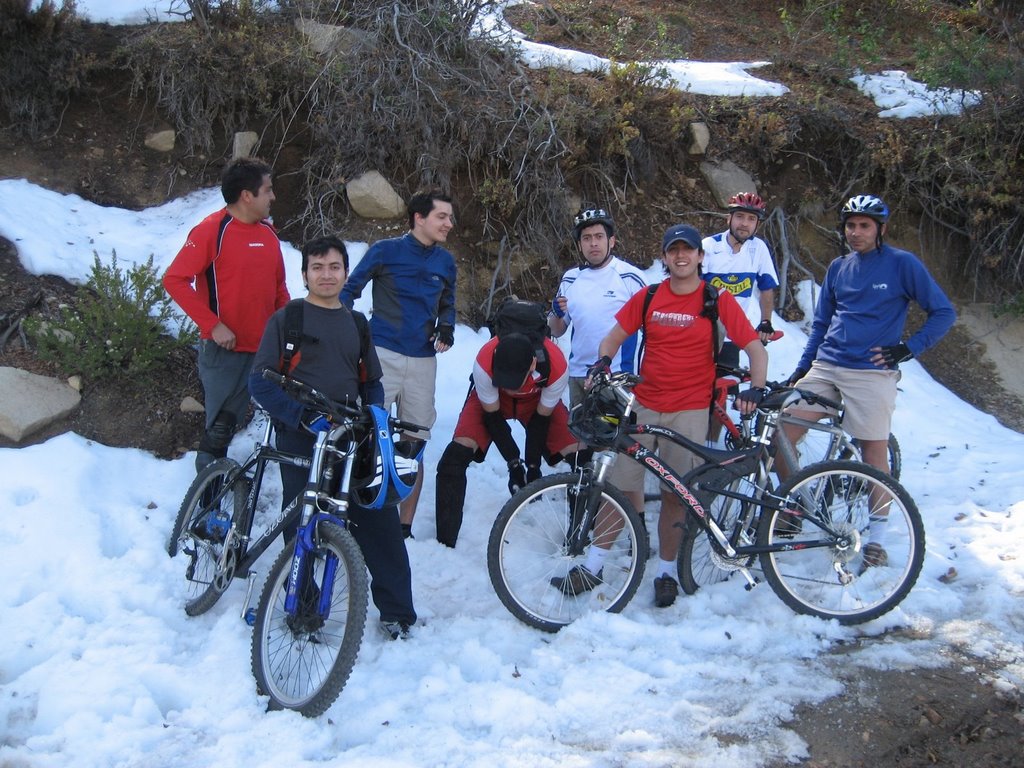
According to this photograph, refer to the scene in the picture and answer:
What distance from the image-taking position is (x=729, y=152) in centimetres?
909

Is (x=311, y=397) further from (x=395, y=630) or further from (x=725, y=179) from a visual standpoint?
(x=725, y=179)

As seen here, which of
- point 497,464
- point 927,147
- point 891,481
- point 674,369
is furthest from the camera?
point 927,147

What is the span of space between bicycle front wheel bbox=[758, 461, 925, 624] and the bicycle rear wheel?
2.92m

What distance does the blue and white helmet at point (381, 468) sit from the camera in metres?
3.66

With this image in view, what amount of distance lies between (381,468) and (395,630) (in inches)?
39.6

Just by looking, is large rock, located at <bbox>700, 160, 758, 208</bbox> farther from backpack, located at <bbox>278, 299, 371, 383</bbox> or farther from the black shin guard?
backpack, located at <bbox>278, 299, 371, 383</bbox>

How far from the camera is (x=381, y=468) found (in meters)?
3.68

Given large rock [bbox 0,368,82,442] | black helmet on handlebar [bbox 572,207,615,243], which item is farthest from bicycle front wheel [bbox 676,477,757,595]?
large rock [bbox 0,368,82,442]

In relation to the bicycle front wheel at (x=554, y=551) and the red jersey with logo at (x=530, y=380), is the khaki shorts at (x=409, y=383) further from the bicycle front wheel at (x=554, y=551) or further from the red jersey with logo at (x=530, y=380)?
the bicycle front wheel at (x=554, y=551)

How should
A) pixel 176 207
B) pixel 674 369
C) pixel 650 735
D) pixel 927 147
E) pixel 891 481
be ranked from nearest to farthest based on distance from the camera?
1. pixel 650 735
2. pixel 891 481
3. pixel 674 369
4. pixel 176 207
5. pixel 927 147

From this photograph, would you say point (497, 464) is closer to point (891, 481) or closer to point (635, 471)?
point (635, 471)

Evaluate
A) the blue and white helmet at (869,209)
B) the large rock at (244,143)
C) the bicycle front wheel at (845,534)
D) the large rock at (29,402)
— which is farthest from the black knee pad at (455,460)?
the large rock at (244,143)

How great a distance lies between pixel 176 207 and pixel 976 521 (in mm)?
7378

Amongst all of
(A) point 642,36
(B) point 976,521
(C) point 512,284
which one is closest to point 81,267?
(C) point 512,284
